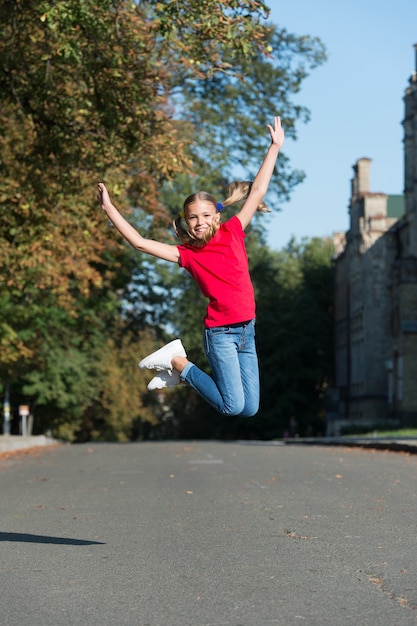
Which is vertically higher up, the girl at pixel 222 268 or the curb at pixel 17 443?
the girl at pixel 222 268

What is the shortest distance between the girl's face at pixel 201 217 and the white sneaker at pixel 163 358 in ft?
3.11

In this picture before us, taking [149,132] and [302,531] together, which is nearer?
[302,531]

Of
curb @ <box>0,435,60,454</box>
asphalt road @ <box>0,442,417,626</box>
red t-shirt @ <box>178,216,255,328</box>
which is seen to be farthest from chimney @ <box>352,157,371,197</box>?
red t-shirt @ <box>178,216,255,328</box>

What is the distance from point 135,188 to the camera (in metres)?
30.7

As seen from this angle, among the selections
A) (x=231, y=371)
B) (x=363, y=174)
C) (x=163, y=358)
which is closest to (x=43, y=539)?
(x=163, y=358)

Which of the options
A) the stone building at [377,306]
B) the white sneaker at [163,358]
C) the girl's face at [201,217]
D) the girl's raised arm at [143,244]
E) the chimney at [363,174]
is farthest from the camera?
the chimney at [363,174]

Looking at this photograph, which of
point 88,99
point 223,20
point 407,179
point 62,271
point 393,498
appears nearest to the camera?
point 393,498

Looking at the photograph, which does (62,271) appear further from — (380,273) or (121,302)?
(380,273)

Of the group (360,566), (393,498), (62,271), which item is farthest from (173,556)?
(62,271)

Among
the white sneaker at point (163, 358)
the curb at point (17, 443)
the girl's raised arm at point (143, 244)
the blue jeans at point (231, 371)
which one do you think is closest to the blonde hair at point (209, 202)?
the girl's raised arm at point (143, 244)

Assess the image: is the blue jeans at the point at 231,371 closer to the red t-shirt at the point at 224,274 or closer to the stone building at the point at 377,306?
the red t-shirt at the point at 224,274

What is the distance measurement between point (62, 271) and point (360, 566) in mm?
22932

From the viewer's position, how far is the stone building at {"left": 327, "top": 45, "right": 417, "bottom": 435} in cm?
6919

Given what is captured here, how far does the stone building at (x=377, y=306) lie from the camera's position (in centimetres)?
6919
